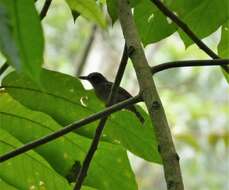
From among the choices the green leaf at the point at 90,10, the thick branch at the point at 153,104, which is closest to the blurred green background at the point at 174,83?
the green leaf at the point at 90,10

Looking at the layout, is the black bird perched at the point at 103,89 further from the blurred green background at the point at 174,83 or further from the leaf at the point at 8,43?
the blurred green background at the point at 174,83

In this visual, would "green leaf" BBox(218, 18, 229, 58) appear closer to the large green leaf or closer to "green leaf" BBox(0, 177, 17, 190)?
the large green leaf

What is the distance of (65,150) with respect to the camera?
5.19 feet

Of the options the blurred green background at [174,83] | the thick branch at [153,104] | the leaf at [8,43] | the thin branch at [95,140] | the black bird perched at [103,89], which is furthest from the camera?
→ the blurred green background at [174,83]

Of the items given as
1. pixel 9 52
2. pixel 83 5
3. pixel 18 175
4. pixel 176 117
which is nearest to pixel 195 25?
pixel 83 5

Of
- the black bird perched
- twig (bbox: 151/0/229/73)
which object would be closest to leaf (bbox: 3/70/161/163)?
twig (bbox: 151/0/229/73)

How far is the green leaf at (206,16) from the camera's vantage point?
1.52 meters

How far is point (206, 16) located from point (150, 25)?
13 centimetres

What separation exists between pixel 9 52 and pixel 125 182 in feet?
2.76

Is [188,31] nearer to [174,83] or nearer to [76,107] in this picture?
[76,107]

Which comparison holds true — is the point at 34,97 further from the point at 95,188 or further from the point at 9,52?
the point at 9,52

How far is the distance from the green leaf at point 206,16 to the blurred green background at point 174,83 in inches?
207

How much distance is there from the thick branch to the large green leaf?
0.41 metres

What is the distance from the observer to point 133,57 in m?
1.13
